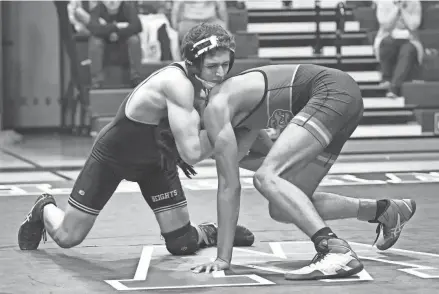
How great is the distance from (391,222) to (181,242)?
116cm

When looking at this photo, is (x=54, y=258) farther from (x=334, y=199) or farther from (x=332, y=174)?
(x=332, y=174)

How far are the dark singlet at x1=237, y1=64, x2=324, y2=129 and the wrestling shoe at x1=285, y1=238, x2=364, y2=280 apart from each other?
2.34 feet

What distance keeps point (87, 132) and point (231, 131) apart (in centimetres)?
973

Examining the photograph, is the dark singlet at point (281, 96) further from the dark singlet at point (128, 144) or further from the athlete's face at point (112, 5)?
the athlete's face at point (112, 5)

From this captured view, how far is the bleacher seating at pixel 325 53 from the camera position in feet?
39.7

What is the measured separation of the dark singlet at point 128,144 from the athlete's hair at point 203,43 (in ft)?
1.66

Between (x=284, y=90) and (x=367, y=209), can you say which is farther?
(x=367, y=209)

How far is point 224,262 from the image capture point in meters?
5.10

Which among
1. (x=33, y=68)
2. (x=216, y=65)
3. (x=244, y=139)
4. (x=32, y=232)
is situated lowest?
(x=33, y=68)

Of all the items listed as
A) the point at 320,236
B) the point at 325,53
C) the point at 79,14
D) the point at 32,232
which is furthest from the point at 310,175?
the point at 325,53

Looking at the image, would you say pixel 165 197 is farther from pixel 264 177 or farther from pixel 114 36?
pixel 114 36

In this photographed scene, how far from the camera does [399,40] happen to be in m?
12.8

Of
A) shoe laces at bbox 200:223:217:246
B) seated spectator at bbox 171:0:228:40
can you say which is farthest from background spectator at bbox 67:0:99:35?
shoe laces at bbox 200:223:217:246

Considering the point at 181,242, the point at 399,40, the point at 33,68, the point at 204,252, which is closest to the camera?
the point at 181,242
